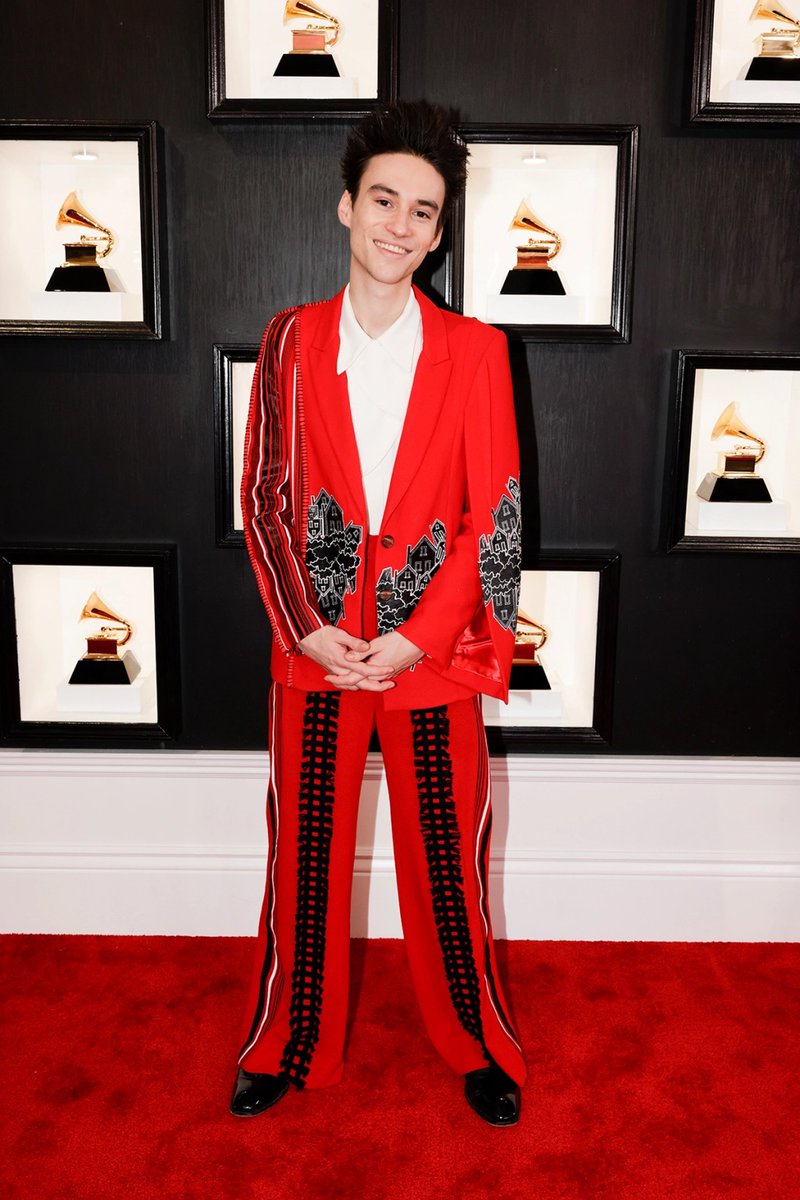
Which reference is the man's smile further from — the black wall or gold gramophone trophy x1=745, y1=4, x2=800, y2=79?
gold gramophone trophy x1=745, y1=4, x2=800, y2=79

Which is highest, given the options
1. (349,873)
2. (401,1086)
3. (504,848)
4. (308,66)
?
(308,66)

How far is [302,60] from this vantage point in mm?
2061

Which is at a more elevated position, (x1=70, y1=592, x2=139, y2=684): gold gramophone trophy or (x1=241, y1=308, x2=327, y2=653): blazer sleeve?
(x1=241, y1=308, x2=327, y2=653): blazer sleeve

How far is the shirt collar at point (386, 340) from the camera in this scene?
1.73m

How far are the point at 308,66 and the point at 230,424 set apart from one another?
737 mm

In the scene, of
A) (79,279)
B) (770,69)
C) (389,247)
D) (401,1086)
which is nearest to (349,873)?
(401,1086)

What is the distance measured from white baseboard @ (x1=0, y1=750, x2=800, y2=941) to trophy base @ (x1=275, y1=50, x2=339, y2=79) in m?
1.49

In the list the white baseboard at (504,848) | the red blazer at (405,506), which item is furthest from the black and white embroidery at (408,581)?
the white baseboard at (504,848)

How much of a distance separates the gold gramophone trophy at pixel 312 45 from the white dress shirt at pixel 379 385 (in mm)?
680

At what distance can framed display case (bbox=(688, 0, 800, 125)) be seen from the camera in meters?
2.06

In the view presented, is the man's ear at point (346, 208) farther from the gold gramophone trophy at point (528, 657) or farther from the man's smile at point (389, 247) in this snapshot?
the gold gramophone trophy at point (528, 657)

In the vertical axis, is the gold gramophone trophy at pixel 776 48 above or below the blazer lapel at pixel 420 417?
above

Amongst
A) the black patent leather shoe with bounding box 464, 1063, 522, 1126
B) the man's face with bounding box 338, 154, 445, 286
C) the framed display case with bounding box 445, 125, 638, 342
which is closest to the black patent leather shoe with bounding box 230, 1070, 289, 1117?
the black patent leather shoe with bounding box 464, 1063, 522, 1126

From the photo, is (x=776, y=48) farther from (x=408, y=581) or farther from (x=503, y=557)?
(x=408, y=581)
